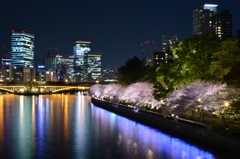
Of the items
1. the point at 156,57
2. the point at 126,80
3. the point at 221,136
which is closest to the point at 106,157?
the point at 221,136

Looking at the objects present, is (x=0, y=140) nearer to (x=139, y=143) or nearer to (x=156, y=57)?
(x=139, y=143)

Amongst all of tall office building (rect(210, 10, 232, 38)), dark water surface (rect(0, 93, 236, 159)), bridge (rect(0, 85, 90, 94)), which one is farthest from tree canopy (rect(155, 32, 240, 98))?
tall office building (rect(210, 10, 232, 38))

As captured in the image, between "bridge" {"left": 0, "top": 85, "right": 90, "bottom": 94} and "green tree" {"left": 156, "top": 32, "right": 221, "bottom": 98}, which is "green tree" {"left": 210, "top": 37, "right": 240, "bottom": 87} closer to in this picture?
"green tree" {"left": 156, "top": 32, "right": 221, "bottom": 98}

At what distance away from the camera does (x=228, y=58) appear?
25172 mm

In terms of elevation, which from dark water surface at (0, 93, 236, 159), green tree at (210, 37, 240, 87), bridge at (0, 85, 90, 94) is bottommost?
Result: bridge at (0, 85, 90, 94)

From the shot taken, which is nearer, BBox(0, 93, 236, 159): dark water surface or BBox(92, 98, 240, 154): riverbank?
BBox(0, 93, 236, 159): dark water surface

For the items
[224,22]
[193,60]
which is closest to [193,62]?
[193,60]

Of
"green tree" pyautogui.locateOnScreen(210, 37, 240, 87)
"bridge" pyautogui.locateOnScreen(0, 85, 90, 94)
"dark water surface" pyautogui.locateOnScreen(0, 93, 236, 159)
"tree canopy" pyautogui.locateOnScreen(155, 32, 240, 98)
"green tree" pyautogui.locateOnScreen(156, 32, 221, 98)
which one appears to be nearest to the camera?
"dark water surface" pyautogui.locateOnScreen(0, 93, 236, 159)

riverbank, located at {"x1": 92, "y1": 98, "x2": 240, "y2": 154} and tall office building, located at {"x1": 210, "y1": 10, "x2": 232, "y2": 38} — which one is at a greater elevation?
tall office building, located at {"x1": 210, "y1": 10, "x2": 232, "y2": 38}

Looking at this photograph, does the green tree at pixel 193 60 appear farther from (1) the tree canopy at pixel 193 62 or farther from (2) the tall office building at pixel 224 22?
(2) the tall office building at pixel 224 22

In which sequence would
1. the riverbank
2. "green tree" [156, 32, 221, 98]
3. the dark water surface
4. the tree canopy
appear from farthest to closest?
1. "green tree" [156, 32, 221, 98]
2. the tree canopy
3. the riverbank
4. the dark water surface

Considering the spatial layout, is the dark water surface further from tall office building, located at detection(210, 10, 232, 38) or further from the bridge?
tall office building, located at detection(210, 10, 232, 38)

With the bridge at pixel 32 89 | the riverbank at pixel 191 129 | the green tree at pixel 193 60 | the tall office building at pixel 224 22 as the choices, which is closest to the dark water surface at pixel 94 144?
the riverbank at pixel 191 129

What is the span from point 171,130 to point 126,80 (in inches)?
1537
